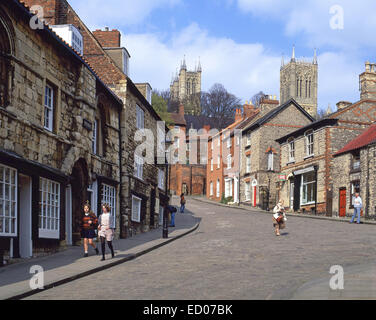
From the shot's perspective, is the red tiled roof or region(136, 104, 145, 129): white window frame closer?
region(136, 104, 145, 129): white window frame

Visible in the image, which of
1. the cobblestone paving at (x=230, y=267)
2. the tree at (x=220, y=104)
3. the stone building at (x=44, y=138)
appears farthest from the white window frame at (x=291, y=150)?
the tree at (x=220, y=104)

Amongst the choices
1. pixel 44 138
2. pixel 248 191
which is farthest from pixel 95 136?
pixel 248 191

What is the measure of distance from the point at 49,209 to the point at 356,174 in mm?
23031

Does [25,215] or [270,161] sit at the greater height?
[270,161]

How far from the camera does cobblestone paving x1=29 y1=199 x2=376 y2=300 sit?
31.3ft

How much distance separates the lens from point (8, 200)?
13.0m

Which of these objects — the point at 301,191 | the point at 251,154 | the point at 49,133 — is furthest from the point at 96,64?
the point at 251,154

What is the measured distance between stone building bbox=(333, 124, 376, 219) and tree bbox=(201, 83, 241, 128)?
57012mm

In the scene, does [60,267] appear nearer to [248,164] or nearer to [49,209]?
[49,209]

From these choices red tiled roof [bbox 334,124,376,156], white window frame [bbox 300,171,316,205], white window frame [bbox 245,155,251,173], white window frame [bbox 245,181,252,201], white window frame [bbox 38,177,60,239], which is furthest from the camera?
white window frame [bbox 245,155,251,173]

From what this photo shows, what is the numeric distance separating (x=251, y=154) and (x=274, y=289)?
40.4 meters

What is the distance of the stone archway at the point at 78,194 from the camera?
→ 1827cm

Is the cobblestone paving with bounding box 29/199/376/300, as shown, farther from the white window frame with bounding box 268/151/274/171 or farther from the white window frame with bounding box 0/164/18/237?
the white window frame with bounding box 268/151/274/171

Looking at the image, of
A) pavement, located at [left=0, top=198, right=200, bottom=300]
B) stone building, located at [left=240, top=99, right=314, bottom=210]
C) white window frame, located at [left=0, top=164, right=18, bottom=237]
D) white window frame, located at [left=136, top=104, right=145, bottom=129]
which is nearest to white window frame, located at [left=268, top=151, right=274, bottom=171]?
stone building, located at [left=240, top=99, right=314, bottom=210]
